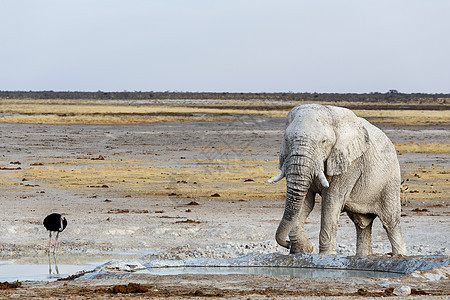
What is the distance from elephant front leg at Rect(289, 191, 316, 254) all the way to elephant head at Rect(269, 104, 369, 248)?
0.20 metres

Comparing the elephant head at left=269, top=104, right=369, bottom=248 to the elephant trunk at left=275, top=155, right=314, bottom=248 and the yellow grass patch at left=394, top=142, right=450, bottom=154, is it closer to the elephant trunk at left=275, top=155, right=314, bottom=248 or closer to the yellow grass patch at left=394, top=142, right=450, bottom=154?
the elephant trunk at left=275, top=155, right=314, bottom=248

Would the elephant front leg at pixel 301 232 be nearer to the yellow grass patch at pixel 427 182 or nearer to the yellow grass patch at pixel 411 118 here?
the yellow grass patch at pixel 427 182

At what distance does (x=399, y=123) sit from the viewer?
57.0 metres

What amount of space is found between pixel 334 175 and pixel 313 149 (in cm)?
73

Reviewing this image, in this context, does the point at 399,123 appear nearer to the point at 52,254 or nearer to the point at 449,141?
the point at 449,141

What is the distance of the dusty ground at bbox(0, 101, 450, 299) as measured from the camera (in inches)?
350

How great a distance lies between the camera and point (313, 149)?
32.0 feet

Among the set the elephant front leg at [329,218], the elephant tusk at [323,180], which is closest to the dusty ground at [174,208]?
the elephant tusk at [323,180]

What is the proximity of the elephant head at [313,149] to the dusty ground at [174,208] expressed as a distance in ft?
3.91

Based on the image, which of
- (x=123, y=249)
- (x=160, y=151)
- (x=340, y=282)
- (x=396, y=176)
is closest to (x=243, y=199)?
(x=123, y=249)

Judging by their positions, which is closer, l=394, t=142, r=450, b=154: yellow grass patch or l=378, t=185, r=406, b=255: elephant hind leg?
l=378, t=185, r=406, b=255: elephant hind leg

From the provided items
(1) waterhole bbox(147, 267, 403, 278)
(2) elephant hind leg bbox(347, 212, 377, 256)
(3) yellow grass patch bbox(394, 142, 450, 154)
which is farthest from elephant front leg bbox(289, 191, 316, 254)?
(3) yellow grass patch bbox(394, 142, 450, 154)

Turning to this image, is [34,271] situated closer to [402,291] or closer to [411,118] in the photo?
[402,291]

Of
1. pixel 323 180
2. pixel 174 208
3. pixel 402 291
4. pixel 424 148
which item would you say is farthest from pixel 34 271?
pixel 424 148
